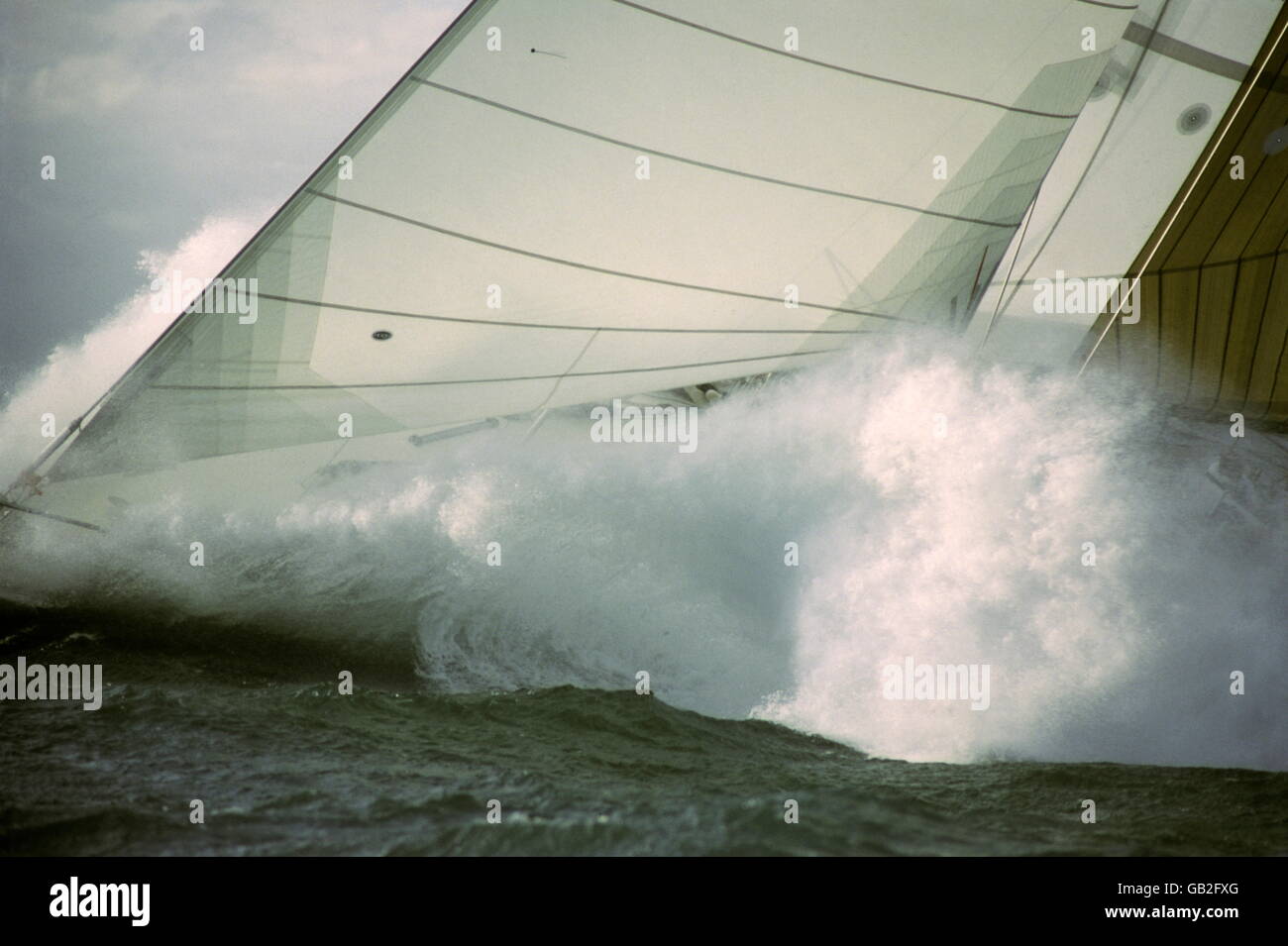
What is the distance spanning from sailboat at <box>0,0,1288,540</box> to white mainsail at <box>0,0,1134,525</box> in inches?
0.6

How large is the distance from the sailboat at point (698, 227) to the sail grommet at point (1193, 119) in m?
0.02

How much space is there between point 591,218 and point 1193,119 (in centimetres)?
358

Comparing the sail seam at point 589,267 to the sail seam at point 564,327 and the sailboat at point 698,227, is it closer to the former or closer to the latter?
the sailboat at point 698,227

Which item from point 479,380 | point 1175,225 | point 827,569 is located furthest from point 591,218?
point 1175,225

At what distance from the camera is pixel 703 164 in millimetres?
4562

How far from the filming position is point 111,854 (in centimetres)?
195

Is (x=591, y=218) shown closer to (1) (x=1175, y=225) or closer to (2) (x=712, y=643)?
(2) (x=712, y=643)

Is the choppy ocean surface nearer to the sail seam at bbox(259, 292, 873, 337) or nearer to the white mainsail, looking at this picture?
the sail seam at bbox(259, 292, 873, 337)

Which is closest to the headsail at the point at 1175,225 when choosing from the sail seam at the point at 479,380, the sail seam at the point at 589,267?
the sail seam at the point at 589,267

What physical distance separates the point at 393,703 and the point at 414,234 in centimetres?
224

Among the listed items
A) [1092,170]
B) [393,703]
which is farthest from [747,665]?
[1092,170]

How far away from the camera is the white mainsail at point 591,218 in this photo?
407 centimetres
